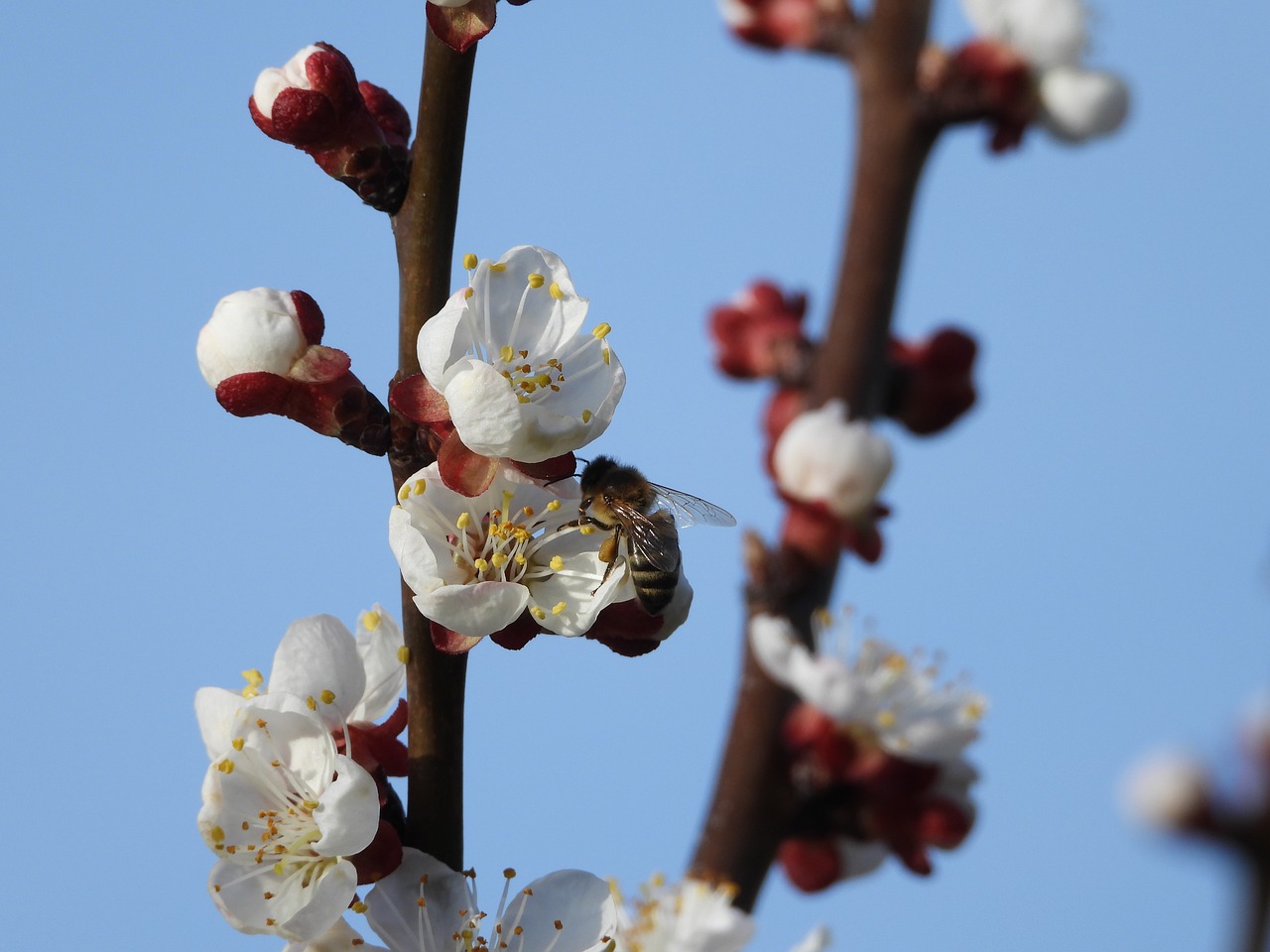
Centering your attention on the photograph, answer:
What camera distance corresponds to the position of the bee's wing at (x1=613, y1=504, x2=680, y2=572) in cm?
189

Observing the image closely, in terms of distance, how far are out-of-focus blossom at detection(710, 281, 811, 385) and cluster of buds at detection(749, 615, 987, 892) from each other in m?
0.19

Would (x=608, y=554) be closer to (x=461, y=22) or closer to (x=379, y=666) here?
(x=379, y=666)

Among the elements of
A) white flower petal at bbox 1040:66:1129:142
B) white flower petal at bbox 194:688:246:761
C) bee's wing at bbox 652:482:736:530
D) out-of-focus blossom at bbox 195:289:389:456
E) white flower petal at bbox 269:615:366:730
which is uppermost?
bee's wing at bbox 652:482:736:530

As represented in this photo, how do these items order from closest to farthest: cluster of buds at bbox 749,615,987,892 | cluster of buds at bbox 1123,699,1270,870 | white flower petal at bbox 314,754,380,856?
cluster of buds at bbox 1123,699,1270,870 < cluster of buds at bbox 749,615,987,892 < white flower petal at bbox 314,754,380,856

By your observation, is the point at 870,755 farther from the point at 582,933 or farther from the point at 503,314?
the point at 503,314

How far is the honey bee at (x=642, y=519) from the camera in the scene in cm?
188

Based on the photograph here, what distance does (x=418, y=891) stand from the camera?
1717 mm

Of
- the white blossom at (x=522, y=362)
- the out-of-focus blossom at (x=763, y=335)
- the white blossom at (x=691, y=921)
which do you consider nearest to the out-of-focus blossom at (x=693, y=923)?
the white blossom at (x=691, y=921)

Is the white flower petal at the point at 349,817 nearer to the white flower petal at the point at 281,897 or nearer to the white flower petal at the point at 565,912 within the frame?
the white flower petal at the point at 281,897

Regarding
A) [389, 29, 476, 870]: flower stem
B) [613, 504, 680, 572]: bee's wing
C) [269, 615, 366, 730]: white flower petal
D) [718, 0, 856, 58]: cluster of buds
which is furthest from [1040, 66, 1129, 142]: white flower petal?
[269, 615, 366, 730]: white flower petal

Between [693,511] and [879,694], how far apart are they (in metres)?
1.19

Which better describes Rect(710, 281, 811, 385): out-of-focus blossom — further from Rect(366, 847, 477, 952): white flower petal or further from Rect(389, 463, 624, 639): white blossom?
Rect(366, 847, 477, 952): white flower petal

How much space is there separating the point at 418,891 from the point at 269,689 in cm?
29

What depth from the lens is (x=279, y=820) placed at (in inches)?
69.1
